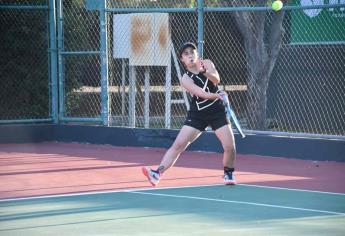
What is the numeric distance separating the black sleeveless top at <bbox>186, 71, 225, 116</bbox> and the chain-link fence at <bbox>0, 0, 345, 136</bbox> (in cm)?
360

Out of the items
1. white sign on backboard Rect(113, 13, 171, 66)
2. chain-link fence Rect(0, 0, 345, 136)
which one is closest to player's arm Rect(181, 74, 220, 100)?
chain-link fence Rect(0, 0, 345, 136)

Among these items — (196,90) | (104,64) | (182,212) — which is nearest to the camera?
(182,212)

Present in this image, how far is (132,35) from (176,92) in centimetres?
592

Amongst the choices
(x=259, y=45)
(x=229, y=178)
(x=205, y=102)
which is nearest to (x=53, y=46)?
(x=259, y=45)

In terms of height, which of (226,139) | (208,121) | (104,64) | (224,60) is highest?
(224,60)

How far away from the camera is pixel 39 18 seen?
52.0 feet

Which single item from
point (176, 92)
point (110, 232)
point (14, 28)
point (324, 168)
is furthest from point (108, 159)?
point (176, 92)

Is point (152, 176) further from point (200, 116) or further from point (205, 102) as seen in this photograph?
point (205, 102)

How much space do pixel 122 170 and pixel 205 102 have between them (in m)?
2.31

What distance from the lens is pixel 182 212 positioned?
307 inches

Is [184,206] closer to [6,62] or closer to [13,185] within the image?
[13,185]

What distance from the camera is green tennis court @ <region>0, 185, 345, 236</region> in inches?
273

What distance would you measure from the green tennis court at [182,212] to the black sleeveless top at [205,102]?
949 mm

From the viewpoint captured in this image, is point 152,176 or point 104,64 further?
point 104,64
